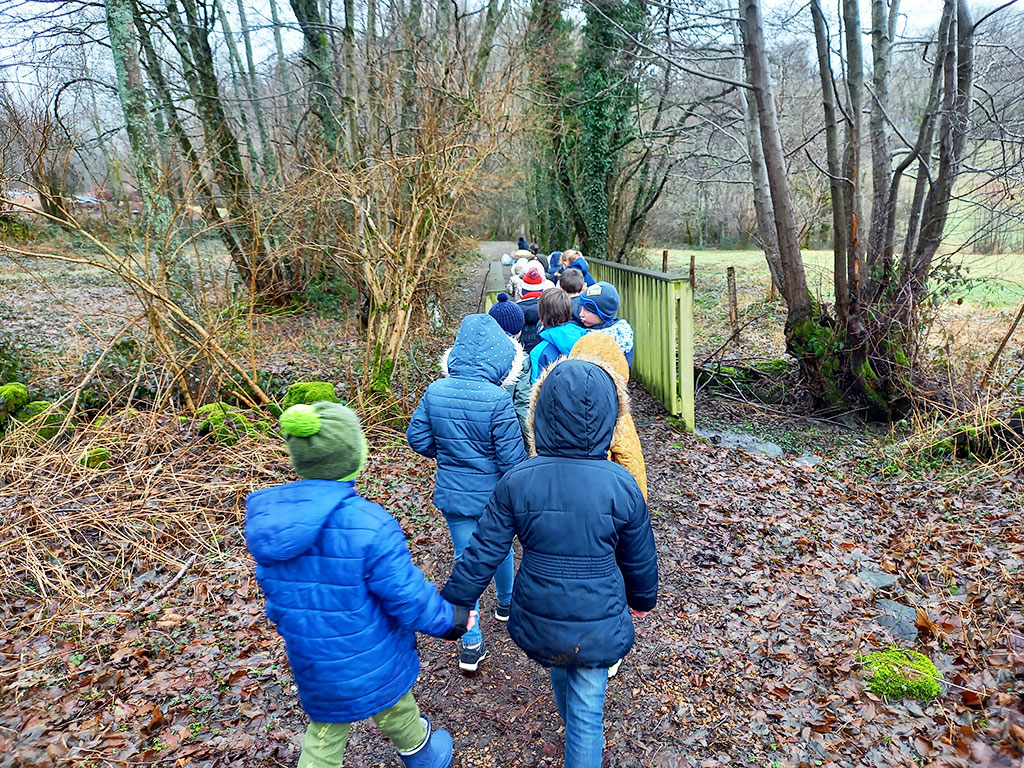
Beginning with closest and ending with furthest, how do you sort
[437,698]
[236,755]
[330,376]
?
1. [236,755]
2. [437,698]
3. [330,376]

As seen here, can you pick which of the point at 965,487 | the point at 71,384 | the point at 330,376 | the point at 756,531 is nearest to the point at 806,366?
the point at 965,487

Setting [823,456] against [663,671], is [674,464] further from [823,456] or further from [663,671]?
[663,671]

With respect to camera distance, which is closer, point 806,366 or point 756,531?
point 756,531

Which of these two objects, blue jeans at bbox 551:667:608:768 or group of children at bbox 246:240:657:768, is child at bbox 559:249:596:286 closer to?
group of children at bbox 246:240:657:768

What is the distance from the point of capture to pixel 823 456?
679 centimetres

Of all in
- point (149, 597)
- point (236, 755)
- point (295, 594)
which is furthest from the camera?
point (149, 597)

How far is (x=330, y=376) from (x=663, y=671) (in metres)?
6.55

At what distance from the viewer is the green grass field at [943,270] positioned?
732 cm

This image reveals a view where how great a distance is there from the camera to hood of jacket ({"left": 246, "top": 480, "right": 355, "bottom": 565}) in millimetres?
2119

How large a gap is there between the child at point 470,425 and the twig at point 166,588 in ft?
7.67

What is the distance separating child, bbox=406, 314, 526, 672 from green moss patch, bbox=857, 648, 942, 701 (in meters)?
2.21

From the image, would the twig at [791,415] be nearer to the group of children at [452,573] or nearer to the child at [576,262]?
the child at [576,262]

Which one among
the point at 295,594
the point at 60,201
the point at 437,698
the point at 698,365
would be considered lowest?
the point at 437,698

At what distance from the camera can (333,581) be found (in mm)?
2234
